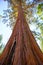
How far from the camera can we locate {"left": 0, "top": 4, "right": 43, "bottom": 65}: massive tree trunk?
2.05m

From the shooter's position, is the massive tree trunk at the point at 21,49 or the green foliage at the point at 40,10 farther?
the green foliage at the point at 40,10

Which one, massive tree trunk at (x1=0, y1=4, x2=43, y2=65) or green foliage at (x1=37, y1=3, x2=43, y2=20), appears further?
green foliage at (x1=37, y1=3, x2=43, y2=20)

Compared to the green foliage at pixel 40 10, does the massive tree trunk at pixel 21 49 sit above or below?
below

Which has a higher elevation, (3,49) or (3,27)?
(3,27)

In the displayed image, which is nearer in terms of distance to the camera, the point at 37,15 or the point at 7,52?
the point at 7,52

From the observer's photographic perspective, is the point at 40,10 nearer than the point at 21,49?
No

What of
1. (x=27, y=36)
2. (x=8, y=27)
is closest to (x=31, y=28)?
(x=27, y=36)

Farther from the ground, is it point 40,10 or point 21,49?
point 40,10

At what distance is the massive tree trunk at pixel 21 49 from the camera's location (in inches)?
80.8

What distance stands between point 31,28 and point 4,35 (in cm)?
32

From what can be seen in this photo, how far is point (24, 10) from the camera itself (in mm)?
2303

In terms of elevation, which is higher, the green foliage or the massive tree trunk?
the green foliage

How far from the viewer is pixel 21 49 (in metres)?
2.08

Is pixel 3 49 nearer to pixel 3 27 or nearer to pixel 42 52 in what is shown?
pixel 3 27
